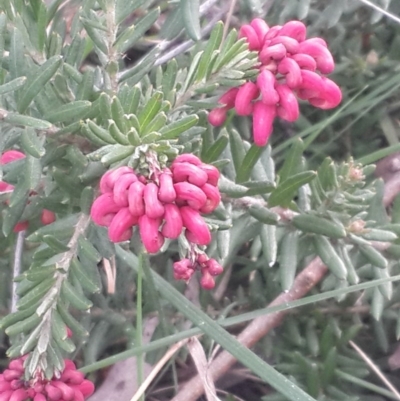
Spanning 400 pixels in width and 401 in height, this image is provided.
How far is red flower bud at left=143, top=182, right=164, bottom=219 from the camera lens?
114cm

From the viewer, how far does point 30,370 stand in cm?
156

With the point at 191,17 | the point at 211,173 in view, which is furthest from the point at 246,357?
the point at 191,17

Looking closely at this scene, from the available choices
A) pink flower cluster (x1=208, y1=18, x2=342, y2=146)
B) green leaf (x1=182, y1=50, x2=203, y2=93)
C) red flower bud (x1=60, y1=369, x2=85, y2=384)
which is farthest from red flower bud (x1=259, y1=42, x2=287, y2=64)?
red flower bud (x1=60, y1=369, x2=85, y2=384)

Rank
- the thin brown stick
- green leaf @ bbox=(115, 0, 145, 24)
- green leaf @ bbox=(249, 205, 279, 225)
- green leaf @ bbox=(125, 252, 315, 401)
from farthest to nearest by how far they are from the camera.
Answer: the thin brown stick < green leaf @ bbox=(249, 205, 279, 225) < green leaf @ bbox=(125, 252, 315, 401) < green leaf @ bbox=(115, 0, 145, 24)

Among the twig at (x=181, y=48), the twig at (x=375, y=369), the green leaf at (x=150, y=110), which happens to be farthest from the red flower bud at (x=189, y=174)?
the twig at (x=375, y=369)

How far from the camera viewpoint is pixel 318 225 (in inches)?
80.1

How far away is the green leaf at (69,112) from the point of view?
154cm

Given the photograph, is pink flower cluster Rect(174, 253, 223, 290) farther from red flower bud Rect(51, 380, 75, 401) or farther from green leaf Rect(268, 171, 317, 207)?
green leaf Rect(268, 171, 317, 207)

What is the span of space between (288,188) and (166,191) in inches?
35.5

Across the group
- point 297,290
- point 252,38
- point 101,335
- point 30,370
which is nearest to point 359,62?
point 297,290

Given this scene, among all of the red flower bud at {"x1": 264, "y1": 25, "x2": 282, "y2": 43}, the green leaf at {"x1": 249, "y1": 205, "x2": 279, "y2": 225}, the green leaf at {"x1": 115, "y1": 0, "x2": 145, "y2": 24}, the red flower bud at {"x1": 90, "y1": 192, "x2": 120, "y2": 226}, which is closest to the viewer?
the red flower bud at {"x1": 90, "y1": 192, "x2": 120, "y2": 226}

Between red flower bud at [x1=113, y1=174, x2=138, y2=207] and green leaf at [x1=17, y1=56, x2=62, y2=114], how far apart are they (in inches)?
19.0

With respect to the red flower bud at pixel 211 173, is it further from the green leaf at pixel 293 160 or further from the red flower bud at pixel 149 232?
the green leaf at pixel 293 160

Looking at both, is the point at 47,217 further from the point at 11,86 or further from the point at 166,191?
the point at 166,191
